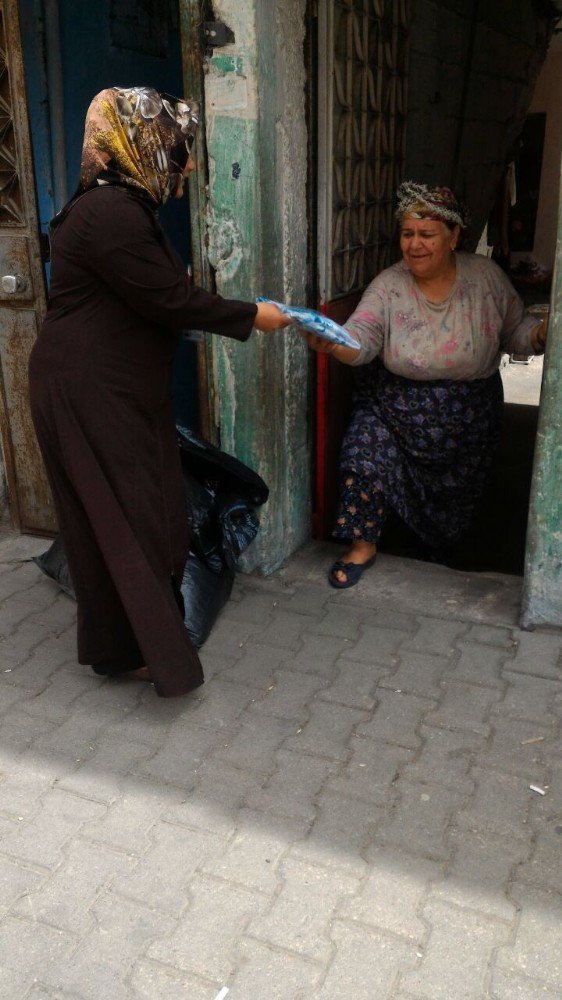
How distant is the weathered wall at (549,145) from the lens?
418 inches

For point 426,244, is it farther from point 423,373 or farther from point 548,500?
point 548,500

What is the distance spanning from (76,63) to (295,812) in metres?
3.22

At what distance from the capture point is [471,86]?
5742 mm

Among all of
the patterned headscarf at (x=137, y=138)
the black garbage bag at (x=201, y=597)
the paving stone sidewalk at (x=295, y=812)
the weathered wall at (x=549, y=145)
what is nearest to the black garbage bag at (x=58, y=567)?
the paving stone sidewalk at (x=295, y=812)

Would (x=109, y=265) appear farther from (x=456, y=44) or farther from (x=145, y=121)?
(x=456, y=44)

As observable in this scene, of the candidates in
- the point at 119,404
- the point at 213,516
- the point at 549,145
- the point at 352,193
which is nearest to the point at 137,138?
the point at 119,404

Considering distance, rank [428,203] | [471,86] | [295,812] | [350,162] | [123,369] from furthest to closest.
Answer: [471,86] → [350,162] → [428,203] → [123,369] → [295,812]

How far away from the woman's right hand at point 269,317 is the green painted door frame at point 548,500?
0.93 meters

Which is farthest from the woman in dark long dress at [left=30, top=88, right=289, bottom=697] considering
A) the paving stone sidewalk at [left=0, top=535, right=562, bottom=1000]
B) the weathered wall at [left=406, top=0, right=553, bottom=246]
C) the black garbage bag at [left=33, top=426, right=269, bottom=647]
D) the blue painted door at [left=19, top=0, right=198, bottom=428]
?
the weathered wall at [left=406, top=0, right=553, bottom=246]

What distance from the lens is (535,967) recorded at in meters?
1.98

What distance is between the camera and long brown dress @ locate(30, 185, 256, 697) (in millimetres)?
2518

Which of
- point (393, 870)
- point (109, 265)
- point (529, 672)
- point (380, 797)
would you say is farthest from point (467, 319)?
point (393, 870)

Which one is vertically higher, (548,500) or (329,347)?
(329,347)

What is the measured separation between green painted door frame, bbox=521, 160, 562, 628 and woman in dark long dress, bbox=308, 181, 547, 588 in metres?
0.51
